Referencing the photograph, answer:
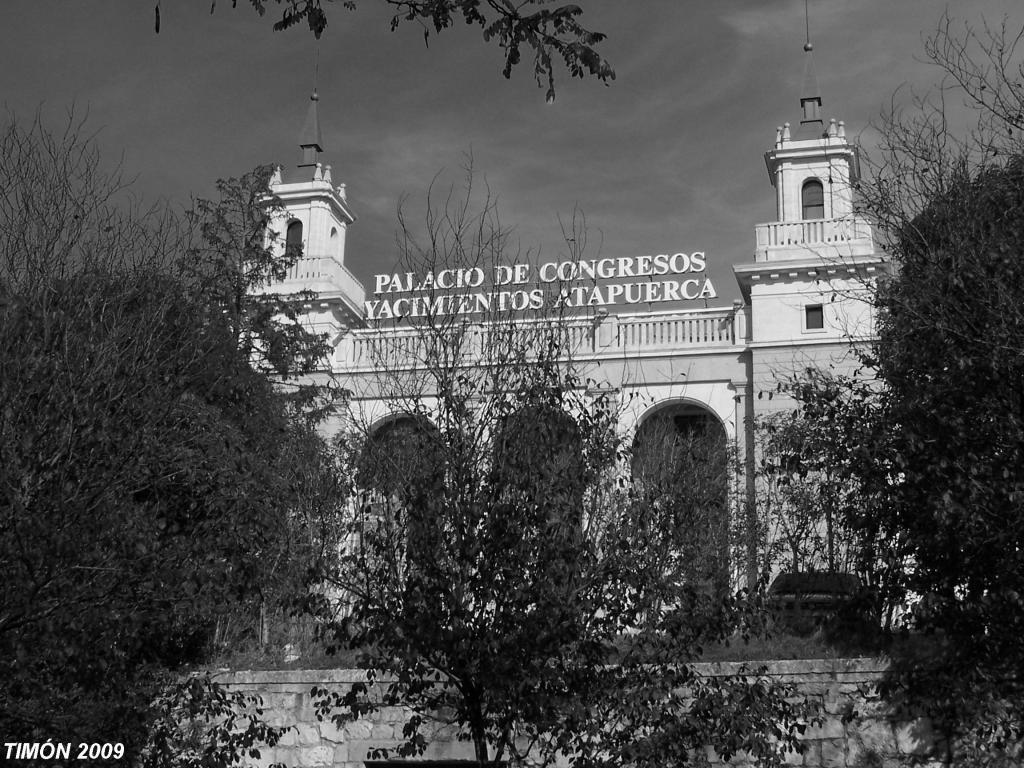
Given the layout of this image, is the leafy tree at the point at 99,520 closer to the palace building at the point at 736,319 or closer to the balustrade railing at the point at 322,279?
the palace building at the point at 736,319

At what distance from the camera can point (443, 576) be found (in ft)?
34.6

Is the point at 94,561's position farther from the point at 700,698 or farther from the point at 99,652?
the point at 700,698

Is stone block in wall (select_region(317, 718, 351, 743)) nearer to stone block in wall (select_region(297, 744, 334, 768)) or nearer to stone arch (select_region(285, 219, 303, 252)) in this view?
stone block in wall (select_region(297, 744, 334, 768))

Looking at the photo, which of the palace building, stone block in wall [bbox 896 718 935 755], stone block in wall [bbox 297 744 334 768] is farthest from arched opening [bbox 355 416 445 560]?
the palace building

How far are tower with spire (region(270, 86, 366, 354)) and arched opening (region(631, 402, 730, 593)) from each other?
12.4 meters

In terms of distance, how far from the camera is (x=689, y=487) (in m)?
16.4

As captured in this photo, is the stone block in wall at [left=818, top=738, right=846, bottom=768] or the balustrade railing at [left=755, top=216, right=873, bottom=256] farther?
the balustrade railing at [left=755, top=216, right=873, bottom=256]

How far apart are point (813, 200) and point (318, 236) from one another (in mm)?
18327

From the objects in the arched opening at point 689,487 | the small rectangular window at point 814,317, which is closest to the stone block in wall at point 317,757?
the arched opening at point 689,487

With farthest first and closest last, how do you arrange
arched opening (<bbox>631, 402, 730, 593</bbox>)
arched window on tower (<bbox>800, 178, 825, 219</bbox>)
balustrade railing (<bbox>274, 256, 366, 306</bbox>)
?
balustrade railing (<bbox>274, 256, 366, 306</bbox>)
arched window on tower (<bbox>800, 178, 825, 219</bbox>)
arched opening (<bbox>631, 402, 730, 593</bbox>)

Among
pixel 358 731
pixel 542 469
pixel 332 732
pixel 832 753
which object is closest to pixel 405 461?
pixel 542 469

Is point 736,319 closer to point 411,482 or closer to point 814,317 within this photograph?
point 814,317

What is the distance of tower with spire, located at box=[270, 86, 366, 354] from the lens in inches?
1582

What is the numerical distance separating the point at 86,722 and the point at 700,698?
6289 mm
